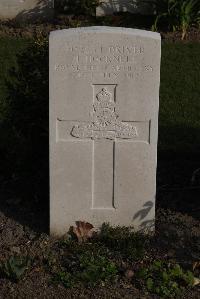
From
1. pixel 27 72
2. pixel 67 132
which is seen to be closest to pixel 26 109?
pixel 27 72

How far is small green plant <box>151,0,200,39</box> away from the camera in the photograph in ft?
34.6

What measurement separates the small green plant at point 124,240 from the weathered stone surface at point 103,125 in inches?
3.0

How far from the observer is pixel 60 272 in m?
4.85

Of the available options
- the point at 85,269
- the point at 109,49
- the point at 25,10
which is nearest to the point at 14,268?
the point at 85,269

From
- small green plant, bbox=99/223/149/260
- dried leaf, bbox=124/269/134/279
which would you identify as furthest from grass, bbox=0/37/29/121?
dried leaf, bbox=124/269/134/279

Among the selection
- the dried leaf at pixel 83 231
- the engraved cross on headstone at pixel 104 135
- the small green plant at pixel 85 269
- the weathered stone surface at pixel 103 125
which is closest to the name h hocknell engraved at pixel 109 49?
the weathered stone surface at pixel 103 125

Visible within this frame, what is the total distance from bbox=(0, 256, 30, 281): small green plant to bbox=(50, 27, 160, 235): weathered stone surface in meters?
0.61

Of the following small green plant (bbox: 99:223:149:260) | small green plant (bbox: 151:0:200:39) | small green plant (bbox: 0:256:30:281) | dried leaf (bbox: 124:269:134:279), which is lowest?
dried leaf (bbox: 124:269:134:279)

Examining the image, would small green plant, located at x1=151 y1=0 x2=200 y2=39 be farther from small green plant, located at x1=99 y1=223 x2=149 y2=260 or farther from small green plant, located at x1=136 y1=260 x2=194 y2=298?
small green plant, located at x1=136 y1=260 x2=194 y2=298

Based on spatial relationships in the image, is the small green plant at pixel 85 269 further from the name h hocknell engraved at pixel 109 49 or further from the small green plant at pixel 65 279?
the name h hocknell engraved at pixel 109 49

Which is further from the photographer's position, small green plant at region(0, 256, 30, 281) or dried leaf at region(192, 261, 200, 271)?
dried leaf at region(192, 261, 200, 271)

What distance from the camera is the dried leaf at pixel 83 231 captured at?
527 centimetres

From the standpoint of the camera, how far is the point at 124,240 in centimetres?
521

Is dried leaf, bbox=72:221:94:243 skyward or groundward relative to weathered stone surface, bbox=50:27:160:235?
groundward
